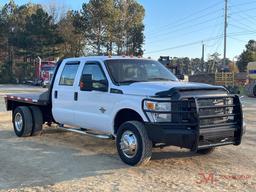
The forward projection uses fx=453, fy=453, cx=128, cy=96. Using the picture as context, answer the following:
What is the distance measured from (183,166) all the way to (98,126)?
6.54 ft

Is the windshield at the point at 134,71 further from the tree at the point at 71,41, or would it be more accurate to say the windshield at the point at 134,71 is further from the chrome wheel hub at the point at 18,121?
the tree at the point at 71,41

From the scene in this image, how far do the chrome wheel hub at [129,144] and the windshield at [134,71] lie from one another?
116 centimetres

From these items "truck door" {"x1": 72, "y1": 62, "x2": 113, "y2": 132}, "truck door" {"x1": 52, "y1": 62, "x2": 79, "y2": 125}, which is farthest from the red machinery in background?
"truck door" {"x1": 72, "y1": 62, "x2": 113, "y2": 132}

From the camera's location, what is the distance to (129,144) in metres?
8.00

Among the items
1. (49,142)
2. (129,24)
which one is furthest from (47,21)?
(49,142)

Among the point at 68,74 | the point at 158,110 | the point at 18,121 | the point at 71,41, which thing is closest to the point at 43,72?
the point at 71,41

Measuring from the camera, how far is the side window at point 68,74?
997 cm

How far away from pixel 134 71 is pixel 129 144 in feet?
5.81

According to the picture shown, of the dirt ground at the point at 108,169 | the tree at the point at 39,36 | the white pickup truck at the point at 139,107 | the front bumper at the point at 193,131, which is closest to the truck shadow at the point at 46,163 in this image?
the dirt ground at the point at 108,169

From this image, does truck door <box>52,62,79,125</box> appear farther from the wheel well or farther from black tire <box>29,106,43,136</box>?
the wheel well

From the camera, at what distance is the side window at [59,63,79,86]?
9969 millimetres

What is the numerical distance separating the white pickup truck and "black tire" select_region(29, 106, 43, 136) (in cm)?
71

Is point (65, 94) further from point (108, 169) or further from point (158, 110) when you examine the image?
point (158, 110)

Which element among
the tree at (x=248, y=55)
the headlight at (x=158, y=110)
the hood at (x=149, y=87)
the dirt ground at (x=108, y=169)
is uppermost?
the tree at (x=248, y=55)
